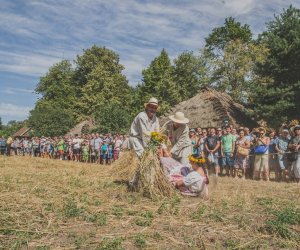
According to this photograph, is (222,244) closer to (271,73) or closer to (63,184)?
(63,184)

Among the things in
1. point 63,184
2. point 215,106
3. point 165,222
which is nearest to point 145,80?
point 215,106

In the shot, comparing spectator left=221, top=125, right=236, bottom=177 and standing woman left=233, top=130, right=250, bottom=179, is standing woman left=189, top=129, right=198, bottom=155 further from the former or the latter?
standing woman left=233, top=130, right=250, bottom=179

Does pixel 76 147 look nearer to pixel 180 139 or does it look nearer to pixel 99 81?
pixel 180 139

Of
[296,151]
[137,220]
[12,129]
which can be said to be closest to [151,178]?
[137,220]

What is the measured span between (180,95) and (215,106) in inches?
789

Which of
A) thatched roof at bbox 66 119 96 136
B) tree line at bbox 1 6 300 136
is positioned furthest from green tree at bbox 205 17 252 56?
thatched roof at bbox 66 119 96 136

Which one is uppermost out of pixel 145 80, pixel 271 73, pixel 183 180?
pixel 145 80

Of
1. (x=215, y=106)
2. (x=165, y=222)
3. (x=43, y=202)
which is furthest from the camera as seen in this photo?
(x=215, y=106)

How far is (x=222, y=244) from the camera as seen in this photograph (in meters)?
5.16

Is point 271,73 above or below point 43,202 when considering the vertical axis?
above

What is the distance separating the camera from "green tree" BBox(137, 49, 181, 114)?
43625 mm

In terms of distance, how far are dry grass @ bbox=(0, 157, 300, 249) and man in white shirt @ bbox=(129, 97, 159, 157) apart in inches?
47.2

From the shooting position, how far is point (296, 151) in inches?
480

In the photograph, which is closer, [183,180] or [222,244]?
[222,244]
